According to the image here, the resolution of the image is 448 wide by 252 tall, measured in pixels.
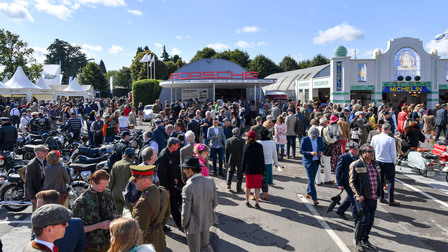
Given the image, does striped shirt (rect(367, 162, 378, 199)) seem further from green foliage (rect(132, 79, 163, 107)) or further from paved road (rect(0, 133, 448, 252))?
green foliage (rect(132, 79, 163, 107))

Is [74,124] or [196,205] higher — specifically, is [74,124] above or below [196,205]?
above

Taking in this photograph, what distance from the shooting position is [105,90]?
71312mm

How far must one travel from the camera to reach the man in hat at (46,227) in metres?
2.53

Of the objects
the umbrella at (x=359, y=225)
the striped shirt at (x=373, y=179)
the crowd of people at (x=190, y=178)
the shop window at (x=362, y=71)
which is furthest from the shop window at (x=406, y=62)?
the umbrella at (x=359, y=225)

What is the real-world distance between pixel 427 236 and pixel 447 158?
194 inches

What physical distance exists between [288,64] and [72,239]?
72392mm

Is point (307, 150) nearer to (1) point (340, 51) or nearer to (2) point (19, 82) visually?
(1) point (340, 51)

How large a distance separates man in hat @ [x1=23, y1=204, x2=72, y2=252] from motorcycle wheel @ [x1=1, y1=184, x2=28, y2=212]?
559cm

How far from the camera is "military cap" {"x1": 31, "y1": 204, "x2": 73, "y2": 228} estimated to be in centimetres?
254

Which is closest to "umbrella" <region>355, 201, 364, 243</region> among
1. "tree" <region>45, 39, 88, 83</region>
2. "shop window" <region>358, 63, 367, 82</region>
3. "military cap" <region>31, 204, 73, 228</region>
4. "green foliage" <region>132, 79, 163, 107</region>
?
"military cap" <region>31, 204, 73, 228</region>

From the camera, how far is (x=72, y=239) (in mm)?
3031

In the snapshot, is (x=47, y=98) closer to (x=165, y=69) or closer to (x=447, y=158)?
(x=165, y=69)

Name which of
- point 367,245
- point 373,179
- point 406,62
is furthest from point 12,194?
point 406,62

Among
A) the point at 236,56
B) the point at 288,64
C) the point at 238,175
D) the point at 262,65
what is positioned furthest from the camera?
the point at 288,64
